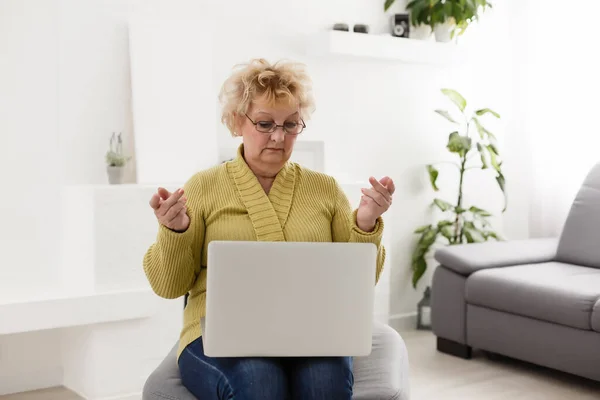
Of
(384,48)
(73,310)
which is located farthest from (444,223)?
(73,310)

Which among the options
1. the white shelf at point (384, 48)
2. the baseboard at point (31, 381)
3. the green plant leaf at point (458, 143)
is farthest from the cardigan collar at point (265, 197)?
the green plant leaf at point (458, 143)

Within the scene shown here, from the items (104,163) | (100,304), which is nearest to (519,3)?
(104,163)

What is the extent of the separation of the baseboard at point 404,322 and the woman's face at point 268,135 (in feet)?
8.16

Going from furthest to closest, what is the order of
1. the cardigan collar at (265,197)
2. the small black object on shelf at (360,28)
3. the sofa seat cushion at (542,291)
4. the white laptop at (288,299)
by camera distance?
the small black object on shelf at (360,28), the sofa seat cushion at (542,291), the cardigan collar at (265,197), the white laptop at (288,299)

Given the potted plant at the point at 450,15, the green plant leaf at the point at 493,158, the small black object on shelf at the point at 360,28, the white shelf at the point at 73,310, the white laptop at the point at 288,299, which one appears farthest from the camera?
the green plant leaf at the point at 493,158

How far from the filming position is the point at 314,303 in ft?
5.84

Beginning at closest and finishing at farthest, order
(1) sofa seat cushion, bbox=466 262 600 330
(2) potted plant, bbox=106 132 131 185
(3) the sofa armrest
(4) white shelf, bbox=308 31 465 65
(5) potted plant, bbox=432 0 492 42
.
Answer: (1) sofa seat cushion, bbox=466 262 600 330 < (2) potted plant, bbox=106 132 131 185 < (3) the sofa armrest < (4) white shelf, bbox=308 31 465 65 < (5) potted plant, bbox=432 0 492 42

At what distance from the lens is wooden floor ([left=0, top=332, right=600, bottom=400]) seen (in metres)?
3.34

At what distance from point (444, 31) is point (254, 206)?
2634 millimetres

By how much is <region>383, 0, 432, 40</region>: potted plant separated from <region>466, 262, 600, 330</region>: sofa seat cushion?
54.0 inches

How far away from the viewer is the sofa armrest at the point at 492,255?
3838mm

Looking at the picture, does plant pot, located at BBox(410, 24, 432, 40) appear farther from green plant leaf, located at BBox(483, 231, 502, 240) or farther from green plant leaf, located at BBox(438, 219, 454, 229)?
green plant leaf, located at BBox(483, 231, 502, 240)

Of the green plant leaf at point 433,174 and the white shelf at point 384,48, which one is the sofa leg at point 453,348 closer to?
the green plant leaf at point 433,174

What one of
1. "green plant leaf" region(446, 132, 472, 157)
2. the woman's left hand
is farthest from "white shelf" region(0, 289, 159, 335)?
"green plant leaf" region(446, 132, 472, 157)
